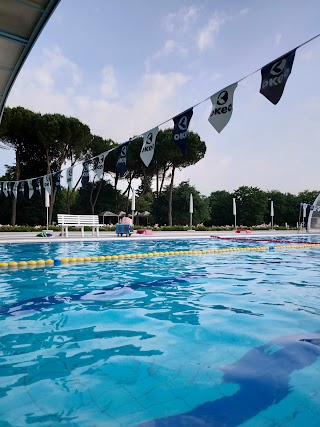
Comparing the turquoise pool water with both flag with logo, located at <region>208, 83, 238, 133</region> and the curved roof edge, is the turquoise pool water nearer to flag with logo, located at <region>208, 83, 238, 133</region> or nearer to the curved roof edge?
flag with logo, located at <region>208, 83, 238, 133</region>

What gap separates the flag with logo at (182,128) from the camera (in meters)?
7.59

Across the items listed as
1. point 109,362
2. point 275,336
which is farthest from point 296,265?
point 109,362

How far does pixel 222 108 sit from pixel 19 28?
12.7ft

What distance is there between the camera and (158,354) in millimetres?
2961

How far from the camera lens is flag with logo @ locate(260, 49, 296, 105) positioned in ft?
17.2

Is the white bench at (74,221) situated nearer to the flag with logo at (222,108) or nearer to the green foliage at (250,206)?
the flag with logo at (222,108)

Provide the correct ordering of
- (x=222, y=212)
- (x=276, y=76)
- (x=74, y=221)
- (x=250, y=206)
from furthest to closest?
1. (x=222, y=212)
2. (x=250, y=206)
3. (x=74, y=221)
4. (x=276, y=76)

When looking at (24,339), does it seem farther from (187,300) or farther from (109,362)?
(187,300)

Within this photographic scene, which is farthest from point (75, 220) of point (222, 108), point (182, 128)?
point (222, 108)

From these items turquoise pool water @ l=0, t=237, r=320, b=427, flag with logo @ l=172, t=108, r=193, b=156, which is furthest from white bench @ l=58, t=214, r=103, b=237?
turquoise pool water @ l=0, t=237, r=320, b=427

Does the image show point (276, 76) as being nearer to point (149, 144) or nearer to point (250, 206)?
point (149, 144)

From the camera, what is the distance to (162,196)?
36812 mm

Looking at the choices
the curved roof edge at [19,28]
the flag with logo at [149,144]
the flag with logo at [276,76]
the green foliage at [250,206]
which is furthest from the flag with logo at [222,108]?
the green foliage at [250,206]

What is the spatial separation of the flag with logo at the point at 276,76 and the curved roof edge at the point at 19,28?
3537mm
